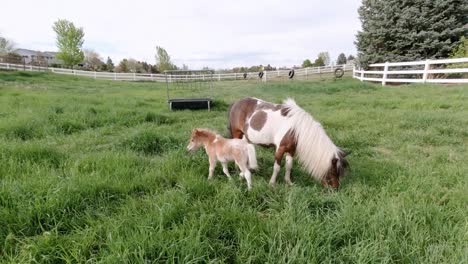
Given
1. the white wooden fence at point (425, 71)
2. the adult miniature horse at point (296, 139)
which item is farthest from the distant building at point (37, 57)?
the adult miniature horse at point (296, 139)

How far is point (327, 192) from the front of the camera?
9.05 feet

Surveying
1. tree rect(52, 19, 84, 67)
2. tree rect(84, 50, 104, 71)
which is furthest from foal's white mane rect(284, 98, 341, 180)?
tree rect(84, 50, 104, 71)

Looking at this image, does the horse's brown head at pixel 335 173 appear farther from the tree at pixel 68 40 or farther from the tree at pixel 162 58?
the tree at pixel 162 58

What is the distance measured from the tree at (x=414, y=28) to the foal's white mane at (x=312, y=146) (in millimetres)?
14527

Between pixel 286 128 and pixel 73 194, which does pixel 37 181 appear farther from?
pixel 286 128

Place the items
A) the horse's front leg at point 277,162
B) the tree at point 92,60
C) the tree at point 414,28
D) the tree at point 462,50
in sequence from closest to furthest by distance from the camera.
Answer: the horse's front leg at point 277,162 < the tree at point 462,50 < the tree at point 414,28 < the tree at point 92,60

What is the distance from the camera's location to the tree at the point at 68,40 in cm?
3756

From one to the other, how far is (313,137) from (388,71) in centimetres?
1372

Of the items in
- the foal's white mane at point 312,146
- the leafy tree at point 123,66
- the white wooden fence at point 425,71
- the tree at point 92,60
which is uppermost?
the tree at point 92,60

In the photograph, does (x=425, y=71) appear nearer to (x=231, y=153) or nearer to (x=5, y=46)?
(x=231, y=153)

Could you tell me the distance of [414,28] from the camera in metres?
13.8

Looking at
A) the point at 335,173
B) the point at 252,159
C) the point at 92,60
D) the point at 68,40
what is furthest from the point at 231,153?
the point at 92,60

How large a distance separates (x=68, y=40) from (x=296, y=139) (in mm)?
45602

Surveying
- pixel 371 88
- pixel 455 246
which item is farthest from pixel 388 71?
pixel 455 246
